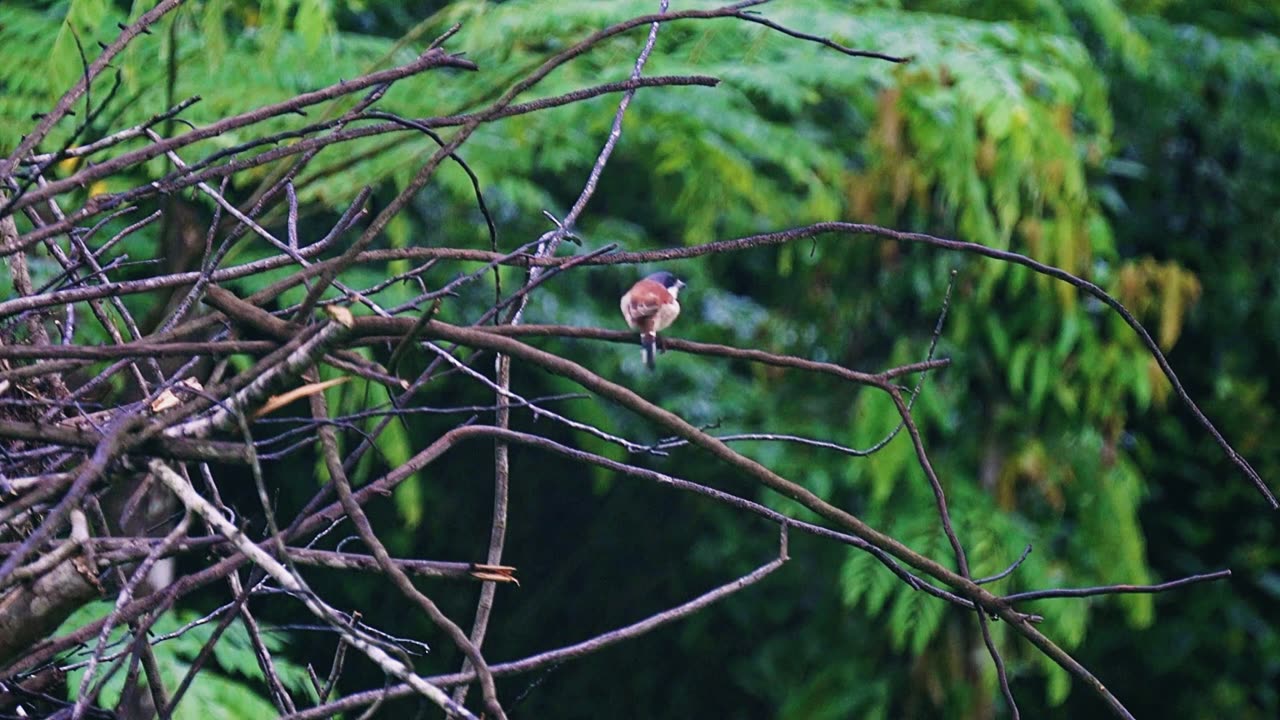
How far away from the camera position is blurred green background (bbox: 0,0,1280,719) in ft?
13.0

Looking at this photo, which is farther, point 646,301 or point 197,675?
point 197,675

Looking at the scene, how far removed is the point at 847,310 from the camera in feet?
17.1

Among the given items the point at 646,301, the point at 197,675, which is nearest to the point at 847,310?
the point at 646,301

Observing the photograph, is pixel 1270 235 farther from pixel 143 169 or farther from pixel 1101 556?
pixel 143 169

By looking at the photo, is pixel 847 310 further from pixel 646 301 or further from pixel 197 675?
pixel 197 675

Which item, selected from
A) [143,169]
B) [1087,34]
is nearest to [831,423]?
[1087,34]

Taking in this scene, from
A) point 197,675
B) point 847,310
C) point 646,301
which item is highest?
point 646,301

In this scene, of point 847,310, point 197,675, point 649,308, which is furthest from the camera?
point 847,310

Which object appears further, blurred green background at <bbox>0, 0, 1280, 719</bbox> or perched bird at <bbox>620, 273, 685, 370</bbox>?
blurred green background at <bbox>0, 0, 1280, 719</bbox>

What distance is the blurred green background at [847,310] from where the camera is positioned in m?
3.96

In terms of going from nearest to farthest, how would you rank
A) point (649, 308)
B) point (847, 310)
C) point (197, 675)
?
point (649, 308) < point (197, 675) < point (847, 310)

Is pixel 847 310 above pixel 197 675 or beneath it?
beneath

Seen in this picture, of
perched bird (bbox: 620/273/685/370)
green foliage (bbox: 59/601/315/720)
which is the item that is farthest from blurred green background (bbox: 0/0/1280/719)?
perched bird (bbox: 620/273/685/370)

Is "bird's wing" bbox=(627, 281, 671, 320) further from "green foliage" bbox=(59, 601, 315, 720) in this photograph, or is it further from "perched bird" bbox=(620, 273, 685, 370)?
"green foliage" bbox=(59, 601, 315, 720)
